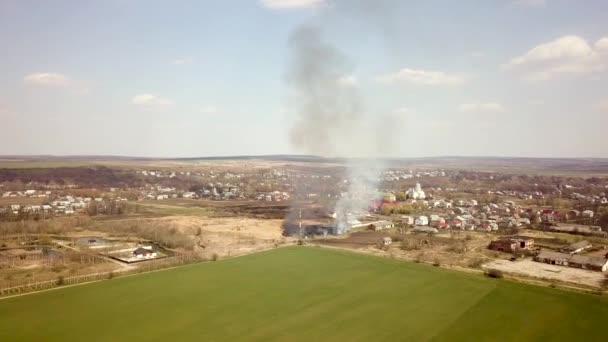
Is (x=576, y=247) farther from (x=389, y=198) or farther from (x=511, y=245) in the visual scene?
(x=389, y=198)

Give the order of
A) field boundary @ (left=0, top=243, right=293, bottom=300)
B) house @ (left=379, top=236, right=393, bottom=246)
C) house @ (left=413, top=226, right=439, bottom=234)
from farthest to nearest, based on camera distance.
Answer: house @ (left=413, top=226, right=439, bottom=234) < house @ (left=379, top=236, right=393, bottom=246) < field boundary @ (left=0, top=243, right=293, bottom=300)

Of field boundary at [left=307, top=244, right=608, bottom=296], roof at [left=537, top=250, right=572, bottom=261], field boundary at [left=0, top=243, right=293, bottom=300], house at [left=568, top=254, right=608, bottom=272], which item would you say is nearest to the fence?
field boundary at [left=0, top=243, right=293, bottom=300]

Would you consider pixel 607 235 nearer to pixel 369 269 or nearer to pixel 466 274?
pixel 466 274

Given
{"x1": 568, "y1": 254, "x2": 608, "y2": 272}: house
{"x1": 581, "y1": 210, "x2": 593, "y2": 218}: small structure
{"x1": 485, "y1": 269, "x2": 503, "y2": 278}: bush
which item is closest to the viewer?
{"x1": 485, "y1": 269, "x2": 503, "y2": 278}: bush

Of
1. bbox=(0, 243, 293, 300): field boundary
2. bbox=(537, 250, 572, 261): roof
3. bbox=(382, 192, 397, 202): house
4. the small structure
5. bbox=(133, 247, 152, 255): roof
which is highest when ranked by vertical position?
bbox=(382, 192, 397, 202): house

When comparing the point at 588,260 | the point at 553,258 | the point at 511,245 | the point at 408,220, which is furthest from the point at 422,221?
the point at 588,260

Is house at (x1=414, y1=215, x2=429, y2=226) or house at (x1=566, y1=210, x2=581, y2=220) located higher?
house at (x1=566, y1=210, x2=581, y2=220)

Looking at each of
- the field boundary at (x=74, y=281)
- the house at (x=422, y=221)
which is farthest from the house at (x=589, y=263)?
the field boundary at (x=74, y=281)

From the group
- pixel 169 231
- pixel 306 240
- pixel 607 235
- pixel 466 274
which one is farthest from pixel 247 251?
pixel 607 235

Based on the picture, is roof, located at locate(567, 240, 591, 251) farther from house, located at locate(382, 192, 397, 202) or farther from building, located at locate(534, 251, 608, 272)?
house, located at locate(382, 192, 397, 202)
